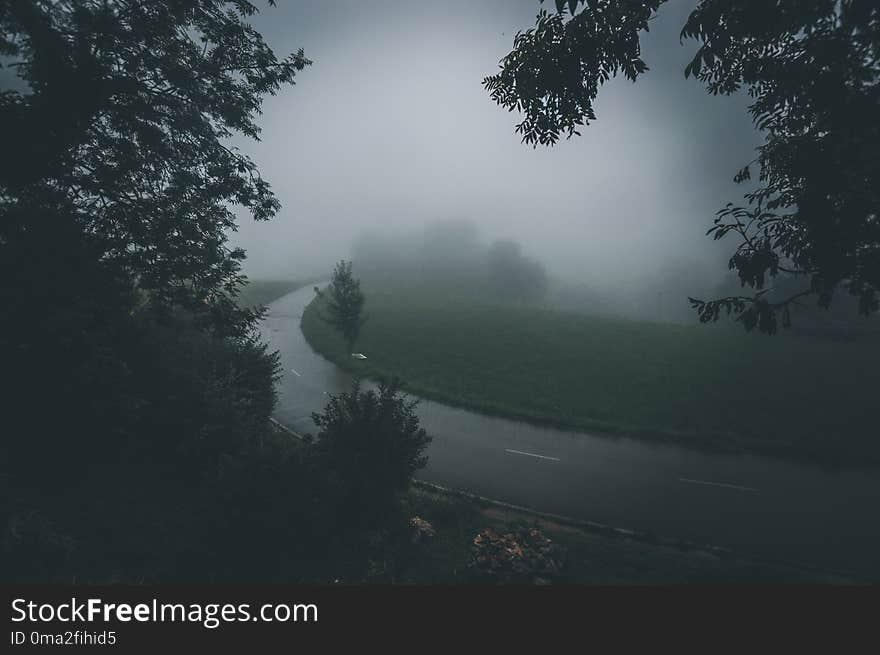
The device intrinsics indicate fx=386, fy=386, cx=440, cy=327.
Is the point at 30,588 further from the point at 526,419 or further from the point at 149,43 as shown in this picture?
the point at 526,419

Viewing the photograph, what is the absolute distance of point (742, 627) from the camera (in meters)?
4.61

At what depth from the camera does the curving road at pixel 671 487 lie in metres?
11.7

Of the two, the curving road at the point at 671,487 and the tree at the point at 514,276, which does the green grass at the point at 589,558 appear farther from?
the tree at the point at 514,276

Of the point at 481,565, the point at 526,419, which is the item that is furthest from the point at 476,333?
the point at 481,565

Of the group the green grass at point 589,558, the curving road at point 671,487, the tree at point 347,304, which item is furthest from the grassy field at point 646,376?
the green grass at point 589,558

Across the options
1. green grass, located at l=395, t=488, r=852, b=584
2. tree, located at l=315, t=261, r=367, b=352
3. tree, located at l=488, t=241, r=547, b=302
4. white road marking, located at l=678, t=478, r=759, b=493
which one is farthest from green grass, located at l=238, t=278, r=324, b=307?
white road marking, located at l=678, t=478, r=759, b=493

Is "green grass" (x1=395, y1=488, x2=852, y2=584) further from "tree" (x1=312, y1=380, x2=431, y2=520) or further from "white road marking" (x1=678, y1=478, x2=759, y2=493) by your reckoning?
"white road marking" (x1=678, y1=478, x2=759, y2=493)

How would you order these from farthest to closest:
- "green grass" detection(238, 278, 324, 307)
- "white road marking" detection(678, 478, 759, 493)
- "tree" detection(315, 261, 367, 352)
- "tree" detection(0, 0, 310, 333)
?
"green grass" detection(238, 278, 324, 307), "tree" detection(315, 261, 367, 352), "white road marking" detection(678, 478, 759, 493), "tree" detection(0, 0, 310, 333)

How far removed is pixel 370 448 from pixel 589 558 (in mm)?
6284

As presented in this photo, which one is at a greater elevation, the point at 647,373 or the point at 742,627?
the point at 647,373

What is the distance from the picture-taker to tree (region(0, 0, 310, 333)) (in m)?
6.62

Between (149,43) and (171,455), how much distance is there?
9.07 m

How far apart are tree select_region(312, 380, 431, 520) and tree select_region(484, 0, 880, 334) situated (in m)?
7.19

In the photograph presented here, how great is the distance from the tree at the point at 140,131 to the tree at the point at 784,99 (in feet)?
21.9
